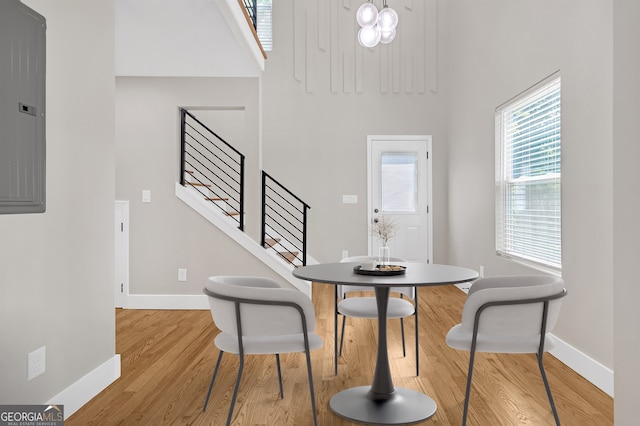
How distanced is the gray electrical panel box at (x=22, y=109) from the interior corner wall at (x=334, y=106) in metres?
4.73

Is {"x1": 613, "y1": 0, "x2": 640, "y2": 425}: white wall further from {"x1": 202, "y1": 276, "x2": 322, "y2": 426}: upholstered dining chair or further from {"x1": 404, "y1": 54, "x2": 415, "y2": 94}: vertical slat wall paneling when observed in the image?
{"x1": 404, "y1": 54, "x2": 415, "y2": 94}: vertical slat wall paneling

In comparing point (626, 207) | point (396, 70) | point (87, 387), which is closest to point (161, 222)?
point (87, 387)

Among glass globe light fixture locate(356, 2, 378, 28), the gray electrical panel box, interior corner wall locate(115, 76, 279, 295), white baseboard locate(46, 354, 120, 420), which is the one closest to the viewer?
the gray electrical panel box

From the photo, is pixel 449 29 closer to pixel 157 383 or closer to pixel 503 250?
pixel 503 250

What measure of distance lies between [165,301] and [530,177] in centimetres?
384

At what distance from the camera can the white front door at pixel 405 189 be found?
690 cm

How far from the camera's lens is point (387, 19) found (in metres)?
3.46

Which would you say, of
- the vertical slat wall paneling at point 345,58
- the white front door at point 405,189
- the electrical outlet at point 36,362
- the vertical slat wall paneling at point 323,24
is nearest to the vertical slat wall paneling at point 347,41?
the vertical slat wall paneling at point 345,58

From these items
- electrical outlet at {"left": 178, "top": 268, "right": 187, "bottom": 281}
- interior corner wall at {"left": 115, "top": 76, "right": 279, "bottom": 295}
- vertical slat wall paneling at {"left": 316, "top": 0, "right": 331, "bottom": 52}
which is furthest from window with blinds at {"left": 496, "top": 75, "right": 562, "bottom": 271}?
electrical outlet at {"left": 178, "top": 268, "right": 187, "bottom": 281}

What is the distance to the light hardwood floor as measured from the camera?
246cm

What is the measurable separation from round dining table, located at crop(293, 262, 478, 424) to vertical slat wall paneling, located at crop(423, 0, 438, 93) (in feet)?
15.5

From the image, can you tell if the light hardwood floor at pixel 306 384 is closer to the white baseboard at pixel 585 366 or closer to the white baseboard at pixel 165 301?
the white baseboard at pixel 585 366

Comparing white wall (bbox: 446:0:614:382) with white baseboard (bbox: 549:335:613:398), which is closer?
white baseboard (bbox: 549:335:613:398)

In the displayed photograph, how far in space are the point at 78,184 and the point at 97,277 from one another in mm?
575
